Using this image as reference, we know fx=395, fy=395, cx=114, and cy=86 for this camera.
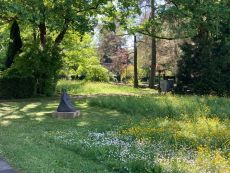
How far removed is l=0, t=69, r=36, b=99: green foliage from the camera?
63.1ft

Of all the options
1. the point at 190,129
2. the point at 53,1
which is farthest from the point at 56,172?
the point at 53,1

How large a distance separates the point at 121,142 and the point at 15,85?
12.6 meters

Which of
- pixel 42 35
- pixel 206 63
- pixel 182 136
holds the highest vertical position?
pixel 42 35

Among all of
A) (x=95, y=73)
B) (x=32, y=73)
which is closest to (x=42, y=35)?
(x=32, y=73)

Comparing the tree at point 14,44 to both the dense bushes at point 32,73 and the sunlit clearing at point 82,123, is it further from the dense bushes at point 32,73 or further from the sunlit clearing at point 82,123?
the sunlit clearing at point 82,123

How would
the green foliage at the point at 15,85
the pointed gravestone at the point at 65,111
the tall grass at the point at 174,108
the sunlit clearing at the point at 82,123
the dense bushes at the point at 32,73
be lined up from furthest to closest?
the dense bushes at the point at 32,73 < the green foliage at the point at 15,85 < the pointed gravestone at the point at 65,111 < the tall grass at the point at 174,108 < the sunlit clearing at the point at 82,123

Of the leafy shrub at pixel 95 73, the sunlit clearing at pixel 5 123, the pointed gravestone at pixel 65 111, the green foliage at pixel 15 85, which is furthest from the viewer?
the leafy shrub at pixel 95 73

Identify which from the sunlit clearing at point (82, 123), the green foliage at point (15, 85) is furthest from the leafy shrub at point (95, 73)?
the sunlit clearing at point (82, 123)

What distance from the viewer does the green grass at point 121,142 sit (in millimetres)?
6062

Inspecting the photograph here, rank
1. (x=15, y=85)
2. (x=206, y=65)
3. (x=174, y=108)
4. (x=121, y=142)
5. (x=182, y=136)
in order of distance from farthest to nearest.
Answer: (x=206, y=65), (x=15, y=85), (x=174, y=108), (x=182, y=136), (x=121, y=142)

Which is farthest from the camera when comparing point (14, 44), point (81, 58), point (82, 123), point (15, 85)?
point (81, 58)

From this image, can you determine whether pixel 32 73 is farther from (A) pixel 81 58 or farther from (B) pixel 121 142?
(B) pixel 121 142

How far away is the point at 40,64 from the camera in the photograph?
20250 mm

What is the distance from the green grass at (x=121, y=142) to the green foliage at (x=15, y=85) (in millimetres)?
6433
